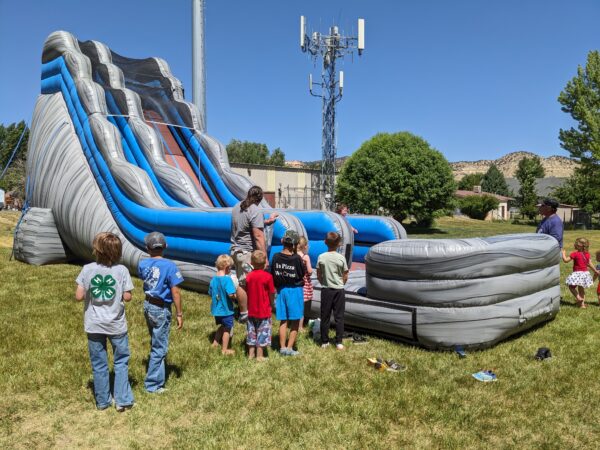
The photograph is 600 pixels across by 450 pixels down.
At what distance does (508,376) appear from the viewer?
4.45 m

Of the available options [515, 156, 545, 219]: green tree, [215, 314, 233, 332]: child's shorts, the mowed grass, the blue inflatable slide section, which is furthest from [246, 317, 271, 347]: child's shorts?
[515, 156, 545, 219]: green tree

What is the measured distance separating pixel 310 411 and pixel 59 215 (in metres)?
8.51

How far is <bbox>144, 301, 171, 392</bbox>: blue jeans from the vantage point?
4.13 meters

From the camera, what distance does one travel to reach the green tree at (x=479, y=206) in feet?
163

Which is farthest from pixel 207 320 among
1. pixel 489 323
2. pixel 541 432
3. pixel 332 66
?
pixel 332 66

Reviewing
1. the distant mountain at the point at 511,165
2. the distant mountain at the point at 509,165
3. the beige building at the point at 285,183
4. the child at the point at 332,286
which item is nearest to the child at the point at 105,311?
the child at the point at 332,286

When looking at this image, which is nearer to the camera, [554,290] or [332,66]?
[554,290]

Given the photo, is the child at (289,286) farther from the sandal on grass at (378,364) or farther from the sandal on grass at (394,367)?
the sandal on grass at (394,367)

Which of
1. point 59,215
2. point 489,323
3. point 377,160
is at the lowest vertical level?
point 489,323

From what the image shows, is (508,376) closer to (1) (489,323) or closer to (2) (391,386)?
(1) (489,323)

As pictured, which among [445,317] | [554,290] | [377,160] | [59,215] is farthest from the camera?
[377,160]

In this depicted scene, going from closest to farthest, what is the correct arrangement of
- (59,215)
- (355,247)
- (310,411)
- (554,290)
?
(310,411) → (554,290) → (355,247) → (59,215)

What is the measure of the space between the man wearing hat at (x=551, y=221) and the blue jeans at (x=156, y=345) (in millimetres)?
5548

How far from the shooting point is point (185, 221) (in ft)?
25.8
